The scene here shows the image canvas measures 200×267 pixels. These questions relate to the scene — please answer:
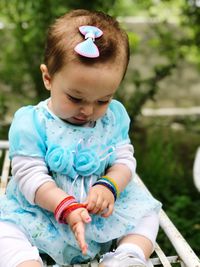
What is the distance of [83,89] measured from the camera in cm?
169

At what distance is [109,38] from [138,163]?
5.27ft

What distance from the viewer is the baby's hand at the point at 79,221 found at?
1.58 m

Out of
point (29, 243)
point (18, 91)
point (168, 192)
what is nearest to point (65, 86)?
point (29, 243)

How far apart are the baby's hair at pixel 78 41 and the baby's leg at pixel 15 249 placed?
54 cm

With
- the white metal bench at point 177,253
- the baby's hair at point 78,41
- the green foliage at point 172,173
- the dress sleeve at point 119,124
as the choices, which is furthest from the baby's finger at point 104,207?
the green foliage at point 172,173

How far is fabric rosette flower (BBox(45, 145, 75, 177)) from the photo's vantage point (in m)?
1.78

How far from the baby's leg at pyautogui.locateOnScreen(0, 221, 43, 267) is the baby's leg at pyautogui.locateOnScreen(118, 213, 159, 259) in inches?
11.6

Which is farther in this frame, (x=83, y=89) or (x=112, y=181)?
(x=112, y=181)

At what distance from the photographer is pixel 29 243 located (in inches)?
68.2

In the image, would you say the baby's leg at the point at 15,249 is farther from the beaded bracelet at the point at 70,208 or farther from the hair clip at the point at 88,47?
the hair clip at the point at 88,47

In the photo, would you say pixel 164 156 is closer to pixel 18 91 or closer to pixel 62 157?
pixel 18 91

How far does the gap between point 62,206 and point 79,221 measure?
8 cm

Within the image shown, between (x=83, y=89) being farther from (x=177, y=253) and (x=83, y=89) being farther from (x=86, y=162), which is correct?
(x=177, y=253)


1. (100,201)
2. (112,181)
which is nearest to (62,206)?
(100,201)
